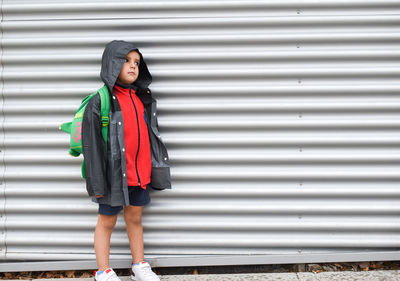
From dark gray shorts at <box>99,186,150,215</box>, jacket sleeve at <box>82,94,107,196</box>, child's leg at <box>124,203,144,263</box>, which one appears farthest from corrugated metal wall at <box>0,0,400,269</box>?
jacket sleeve at <box>82,94,107,196</box>

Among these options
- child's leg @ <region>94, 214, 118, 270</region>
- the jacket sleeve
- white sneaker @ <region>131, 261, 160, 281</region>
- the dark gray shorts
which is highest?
the jacket sleeve

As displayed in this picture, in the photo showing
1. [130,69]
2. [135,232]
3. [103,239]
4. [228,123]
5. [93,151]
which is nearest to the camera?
[93,151]

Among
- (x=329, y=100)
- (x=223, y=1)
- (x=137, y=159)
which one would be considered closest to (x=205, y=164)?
(x=137, y=159)

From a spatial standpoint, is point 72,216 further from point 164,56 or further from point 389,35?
point 389,35

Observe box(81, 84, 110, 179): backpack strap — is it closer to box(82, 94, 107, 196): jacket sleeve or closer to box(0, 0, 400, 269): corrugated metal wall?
box(82, 94, 107, 196): jacket sleeve

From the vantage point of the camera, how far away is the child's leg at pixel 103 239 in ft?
10.0

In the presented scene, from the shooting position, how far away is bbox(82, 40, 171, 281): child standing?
2789mm

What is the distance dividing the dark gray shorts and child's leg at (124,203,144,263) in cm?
10

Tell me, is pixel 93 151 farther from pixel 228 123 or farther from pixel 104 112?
pixel 228 123

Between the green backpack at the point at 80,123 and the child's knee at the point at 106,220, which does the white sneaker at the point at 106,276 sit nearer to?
the child's knee at the point at 106,220

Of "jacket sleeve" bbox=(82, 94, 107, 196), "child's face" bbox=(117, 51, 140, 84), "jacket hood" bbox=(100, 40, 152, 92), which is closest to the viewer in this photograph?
"jacket sleeve" bbox=(82, 94, 107, 196)

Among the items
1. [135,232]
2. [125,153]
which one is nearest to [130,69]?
[125,153]

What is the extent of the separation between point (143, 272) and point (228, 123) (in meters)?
1.54

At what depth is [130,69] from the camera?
2971 millimetres
